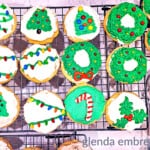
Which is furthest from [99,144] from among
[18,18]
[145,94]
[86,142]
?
[18,18]

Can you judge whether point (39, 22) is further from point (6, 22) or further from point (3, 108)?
point (3, 108)

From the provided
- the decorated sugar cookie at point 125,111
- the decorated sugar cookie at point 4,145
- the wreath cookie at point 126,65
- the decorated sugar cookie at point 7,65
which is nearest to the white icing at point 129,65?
the wreath cookie at point 126,65

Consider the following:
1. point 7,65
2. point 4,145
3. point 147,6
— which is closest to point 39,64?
point 7,65

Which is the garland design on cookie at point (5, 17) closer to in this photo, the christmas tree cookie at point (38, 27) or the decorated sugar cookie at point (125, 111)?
the christmas tree cookie at point (38, 27)

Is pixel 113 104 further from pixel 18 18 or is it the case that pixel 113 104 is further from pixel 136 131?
pixel 18 18

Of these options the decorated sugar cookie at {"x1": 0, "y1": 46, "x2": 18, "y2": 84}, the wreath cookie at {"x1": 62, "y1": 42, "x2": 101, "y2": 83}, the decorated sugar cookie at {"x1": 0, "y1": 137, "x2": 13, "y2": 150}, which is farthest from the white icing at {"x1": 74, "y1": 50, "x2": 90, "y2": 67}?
the decorated sugar cookie at {"x1": 0, "y1": 137, "x2": 13, "y2": 150}

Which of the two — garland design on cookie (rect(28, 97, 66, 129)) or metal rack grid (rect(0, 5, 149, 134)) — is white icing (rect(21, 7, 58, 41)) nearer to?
metal rack grid (rect(0, 5, 149, 134))
